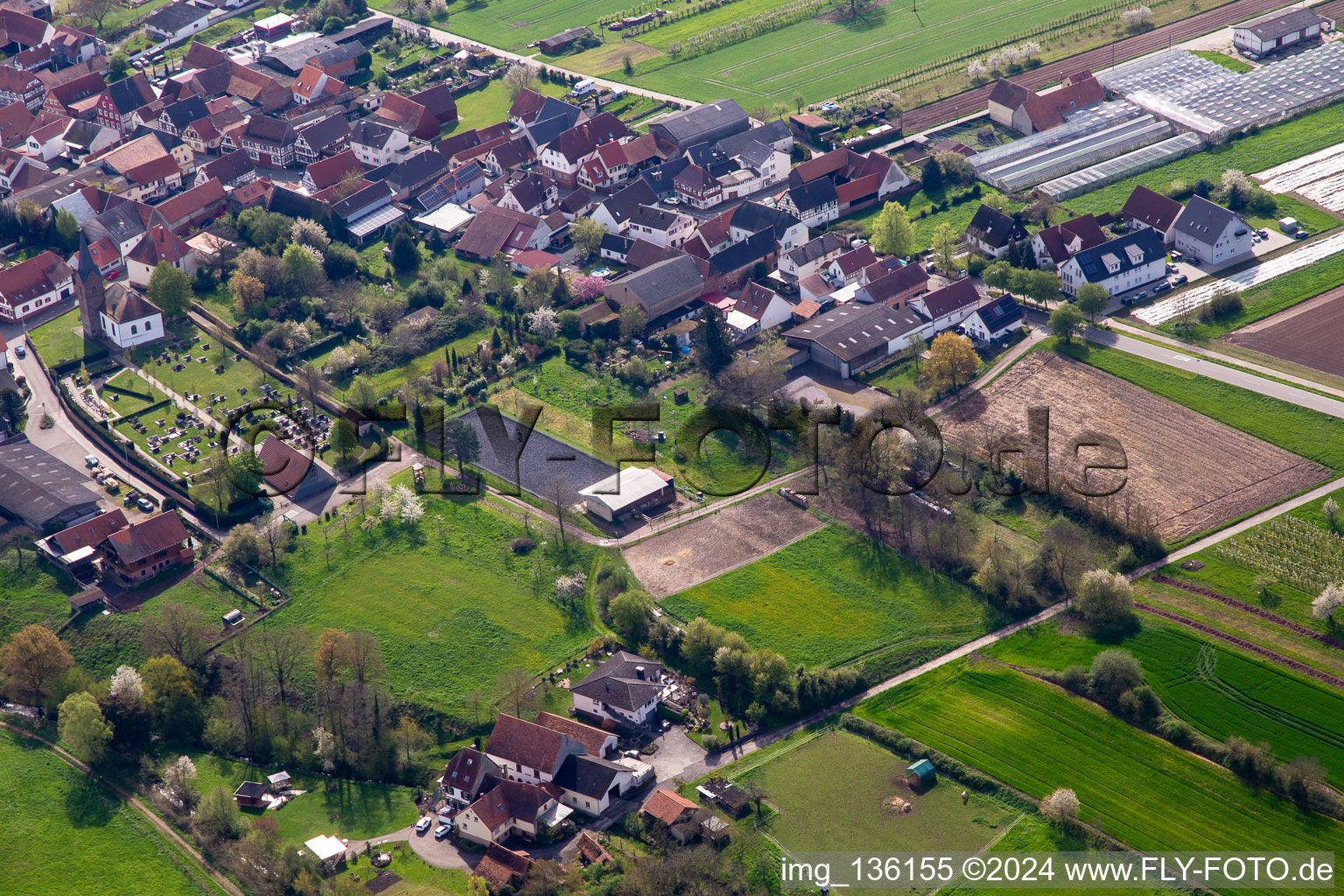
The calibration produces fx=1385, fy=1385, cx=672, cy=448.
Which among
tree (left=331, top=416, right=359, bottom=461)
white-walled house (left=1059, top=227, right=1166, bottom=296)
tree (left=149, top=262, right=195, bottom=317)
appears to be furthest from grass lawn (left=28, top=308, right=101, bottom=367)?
white-walled house (left=1059, top=227, right=1166, bottom=296)

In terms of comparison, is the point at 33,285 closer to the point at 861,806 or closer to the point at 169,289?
the point at 169,289

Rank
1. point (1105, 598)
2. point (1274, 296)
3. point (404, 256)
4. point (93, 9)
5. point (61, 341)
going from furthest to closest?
point (93, 9), point (404, 256), point (61, 341), point (1274, 296), point (1105, 598)

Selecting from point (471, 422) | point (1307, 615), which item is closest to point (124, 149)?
point (471, 422)

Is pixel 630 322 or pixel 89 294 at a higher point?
pixel 89 294

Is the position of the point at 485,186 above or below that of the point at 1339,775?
above

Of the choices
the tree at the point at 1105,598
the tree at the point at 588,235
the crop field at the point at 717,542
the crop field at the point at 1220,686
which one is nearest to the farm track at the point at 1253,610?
the crop field at the point at 1220,686

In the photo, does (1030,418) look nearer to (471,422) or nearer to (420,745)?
(471,422)

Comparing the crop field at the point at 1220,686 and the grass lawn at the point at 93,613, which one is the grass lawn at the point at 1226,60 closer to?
the crop field at the point at 1220,686

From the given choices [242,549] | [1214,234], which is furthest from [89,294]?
[1214,234]
